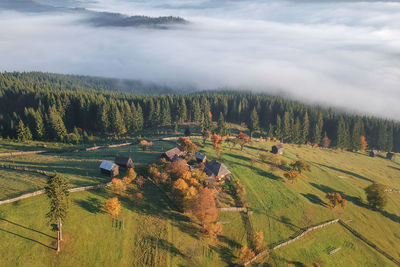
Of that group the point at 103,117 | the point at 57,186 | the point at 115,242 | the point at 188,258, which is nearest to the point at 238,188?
the point at 188,258

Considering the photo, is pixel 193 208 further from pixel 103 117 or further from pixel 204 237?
pixel 103 117

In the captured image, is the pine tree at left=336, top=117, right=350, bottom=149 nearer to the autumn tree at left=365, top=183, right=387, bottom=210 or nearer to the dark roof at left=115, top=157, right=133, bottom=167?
the autumn tree at left=365, top=183, right=387, bottom=210

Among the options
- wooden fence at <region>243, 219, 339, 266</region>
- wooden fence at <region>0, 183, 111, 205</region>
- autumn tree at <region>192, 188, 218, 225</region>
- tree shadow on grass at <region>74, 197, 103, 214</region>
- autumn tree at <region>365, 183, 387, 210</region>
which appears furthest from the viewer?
autumn tree at <region>365, 183, 387, 210</region>

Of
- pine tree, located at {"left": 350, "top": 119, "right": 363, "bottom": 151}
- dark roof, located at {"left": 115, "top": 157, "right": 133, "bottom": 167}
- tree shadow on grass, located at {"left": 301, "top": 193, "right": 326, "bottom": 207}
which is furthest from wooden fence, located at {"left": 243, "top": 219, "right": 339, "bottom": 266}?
pine tree, located at {"left": 350, "top": 119, "right": 363, "bottom": 151}

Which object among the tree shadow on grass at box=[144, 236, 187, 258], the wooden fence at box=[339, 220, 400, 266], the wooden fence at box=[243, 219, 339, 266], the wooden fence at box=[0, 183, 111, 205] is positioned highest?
the wooden fence at box=[0, 183, 111, 205]

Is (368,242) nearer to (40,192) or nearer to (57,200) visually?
(57,200)
